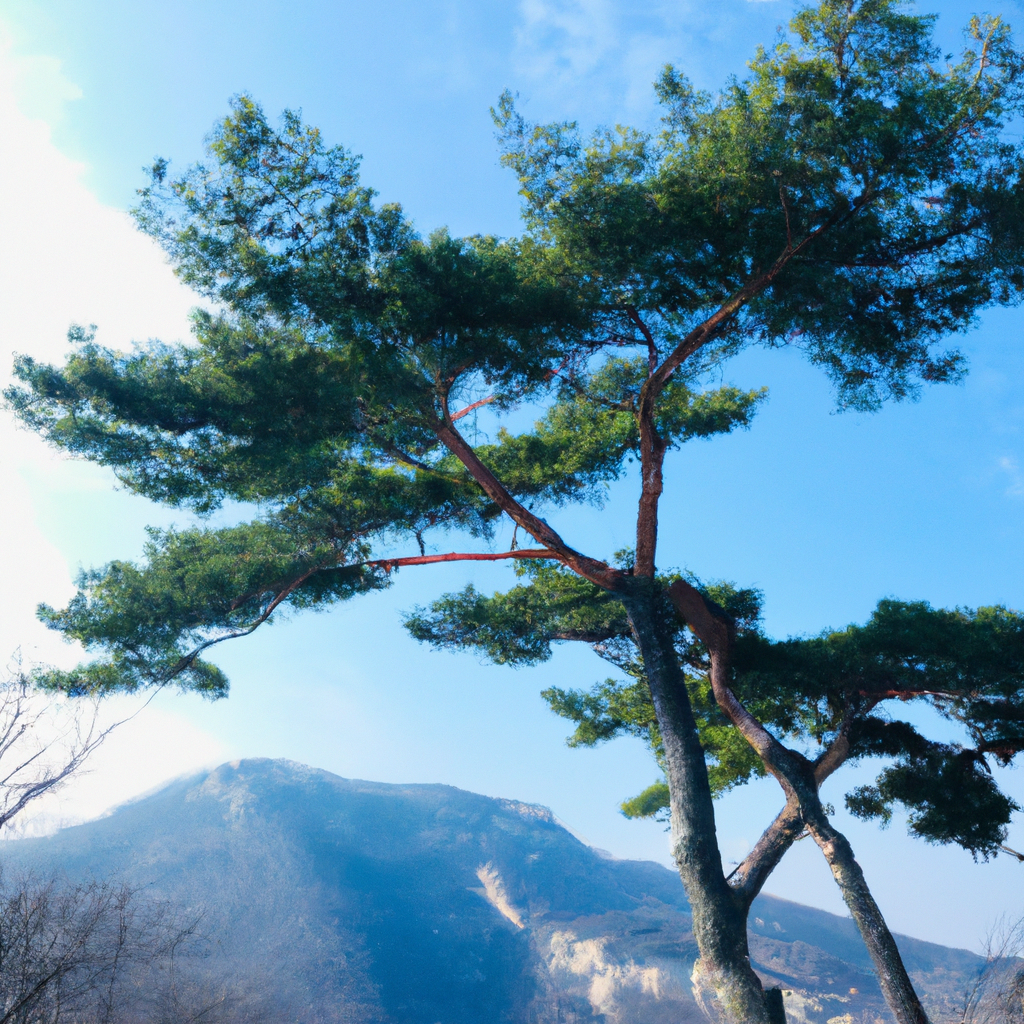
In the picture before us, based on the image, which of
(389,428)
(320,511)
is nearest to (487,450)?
(389,428)

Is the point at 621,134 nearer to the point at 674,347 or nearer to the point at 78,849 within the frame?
the point at 674,347

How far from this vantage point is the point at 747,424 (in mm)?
8516

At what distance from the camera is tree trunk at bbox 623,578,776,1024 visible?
4.93 metres

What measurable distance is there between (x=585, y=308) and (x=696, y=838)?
16.1 feet

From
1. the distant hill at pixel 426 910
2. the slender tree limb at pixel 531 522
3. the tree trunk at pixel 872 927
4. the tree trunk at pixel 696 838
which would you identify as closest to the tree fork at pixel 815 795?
the tree trunk at pixel 872 927

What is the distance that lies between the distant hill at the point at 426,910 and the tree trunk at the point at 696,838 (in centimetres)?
3476

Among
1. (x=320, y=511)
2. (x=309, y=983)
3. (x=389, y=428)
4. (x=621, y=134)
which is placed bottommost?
(x=309, y=983)

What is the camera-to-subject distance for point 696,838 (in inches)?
219

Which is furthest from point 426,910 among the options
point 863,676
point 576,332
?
point 576,332

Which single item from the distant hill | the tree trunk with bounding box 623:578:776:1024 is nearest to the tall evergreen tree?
the tree trunk with bounding box 623:578:776:1024

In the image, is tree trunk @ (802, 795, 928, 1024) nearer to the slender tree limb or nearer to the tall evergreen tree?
the tall evergreen tree

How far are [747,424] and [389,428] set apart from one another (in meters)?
4.52

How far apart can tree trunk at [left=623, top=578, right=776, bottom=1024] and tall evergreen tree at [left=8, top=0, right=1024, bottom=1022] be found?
0.02 meters

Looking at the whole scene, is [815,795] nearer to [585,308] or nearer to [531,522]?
[531,522]
